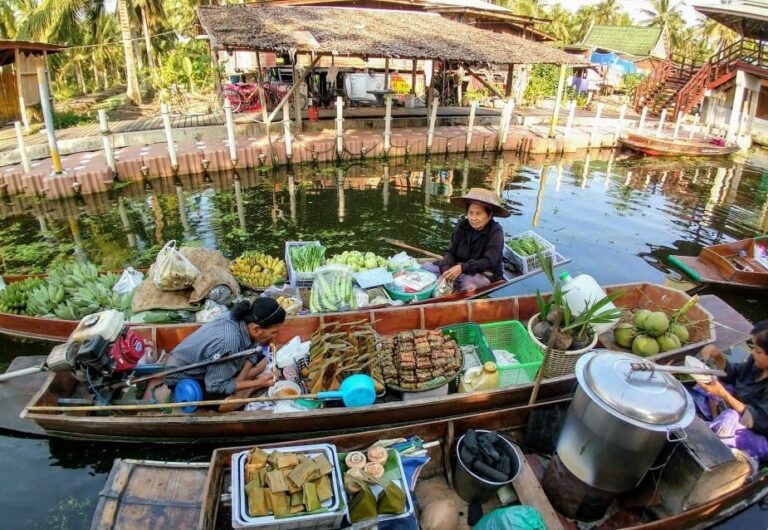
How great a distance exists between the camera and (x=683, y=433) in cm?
327

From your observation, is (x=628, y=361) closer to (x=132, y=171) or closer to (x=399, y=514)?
(x=399, y=514)

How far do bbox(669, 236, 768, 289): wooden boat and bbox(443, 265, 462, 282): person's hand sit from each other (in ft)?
16.5

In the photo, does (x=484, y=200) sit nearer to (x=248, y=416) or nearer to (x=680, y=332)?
(x=680, y=332)

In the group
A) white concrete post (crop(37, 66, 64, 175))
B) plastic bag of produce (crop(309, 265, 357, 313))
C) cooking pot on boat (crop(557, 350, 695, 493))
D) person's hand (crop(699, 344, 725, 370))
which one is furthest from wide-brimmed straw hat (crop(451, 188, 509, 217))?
white concrete post (crop(37, 66, 64, 175))

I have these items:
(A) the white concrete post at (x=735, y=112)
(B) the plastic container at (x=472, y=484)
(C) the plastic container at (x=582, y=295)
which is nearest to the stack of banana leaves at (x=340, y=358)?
(B) the plastic container at (x=472, y=484)

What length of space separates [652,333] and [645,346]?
21cm

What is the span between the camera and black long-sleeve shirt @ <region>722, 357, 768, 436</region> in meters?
3.91

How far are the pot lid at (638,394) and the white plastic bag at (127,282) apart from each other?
19.5 ft

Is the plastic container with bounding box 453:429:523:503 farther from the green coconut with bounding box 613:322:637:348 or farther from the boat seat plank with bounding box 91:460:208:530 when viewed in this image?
the green coconut with bounding box 613:322:637:348

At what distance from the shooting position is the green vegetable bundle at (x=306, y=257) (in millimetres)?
6922

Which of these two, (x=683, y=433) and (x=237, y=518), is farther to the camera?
(x=683, y=433)

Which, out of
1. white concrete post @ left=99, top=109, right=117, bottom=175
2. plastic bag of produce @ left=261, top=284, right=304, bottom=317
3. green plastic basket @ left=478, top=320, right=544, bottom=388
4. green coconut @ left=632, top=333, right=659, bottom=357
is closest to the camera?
green plastic basket @ left=478, top=320, right=544, bottom=388

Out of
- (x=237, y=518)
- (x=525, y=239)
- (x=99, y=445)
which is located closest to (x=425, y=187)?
(x=525, y=239)

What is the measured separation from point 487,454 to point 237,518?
74.5 inches
